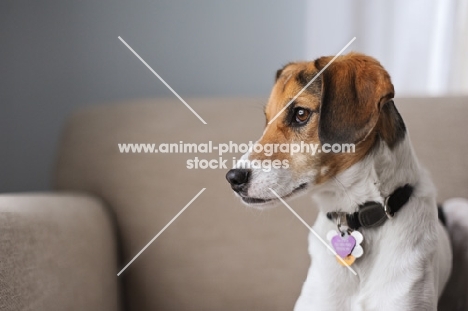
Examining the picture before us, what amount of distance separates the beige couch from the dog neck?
1.48 feet

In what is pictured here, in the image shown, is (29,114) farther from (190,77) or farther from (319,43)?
(319,43)

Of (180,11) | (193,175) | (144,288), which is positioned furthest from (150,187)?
(180,11)

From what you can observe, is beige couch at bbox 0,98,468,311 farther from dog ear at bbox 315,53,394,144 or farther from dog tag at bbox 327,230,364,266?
dog ear at bbox 315,53,394,144

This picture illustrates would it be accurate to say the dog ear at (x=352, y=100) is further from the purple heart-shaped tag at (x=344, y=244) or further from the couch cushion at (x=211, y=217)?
the couch cushion at (x=211, y=217)

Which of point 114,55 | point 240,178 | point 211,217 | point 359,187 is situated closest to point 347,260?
point 359,187

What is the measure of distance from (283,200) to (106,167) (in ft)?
2.32

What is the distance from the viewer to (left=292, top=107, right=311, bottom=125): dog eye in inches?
42.3

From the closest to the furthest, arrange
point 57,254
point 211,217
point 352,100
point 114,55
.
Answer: point 352,100 < point 57,254 < point 211,217 < point 114,55

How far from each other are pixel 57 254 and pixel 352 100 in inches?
28.4

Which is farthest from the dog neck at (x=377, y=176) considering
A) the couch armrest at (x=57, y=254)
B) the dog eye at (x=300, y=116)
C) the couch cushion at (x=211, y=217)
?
the couch armrest at (x=57, y=254)

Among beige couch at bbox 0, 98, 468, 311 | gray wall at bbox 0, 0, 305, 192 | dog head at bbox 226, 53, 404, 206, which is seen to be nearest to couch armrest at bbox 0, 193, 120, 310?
beige couch at bbox 0, 98, 468, 311

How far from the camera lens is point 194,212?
5.04 feet

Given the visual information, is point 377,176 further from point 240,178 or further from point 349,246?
point 240,178

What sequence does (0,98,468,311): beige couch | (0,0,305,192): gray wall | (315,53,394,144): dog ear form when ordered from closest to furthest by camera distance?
(315,53,394,144): dog ear → (0,98,468,311): beige couch → (0,0,305,192): gray wall
